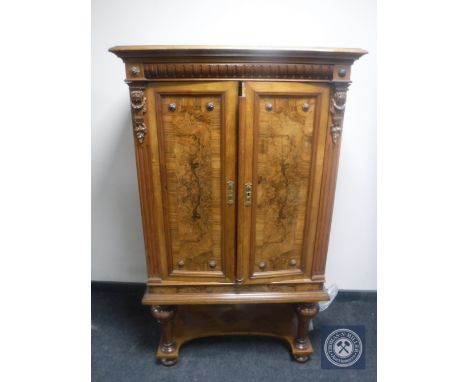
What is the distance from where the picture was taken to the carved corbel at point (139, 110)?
116 cm

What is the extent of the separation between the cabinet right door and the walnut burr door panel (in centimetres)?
6

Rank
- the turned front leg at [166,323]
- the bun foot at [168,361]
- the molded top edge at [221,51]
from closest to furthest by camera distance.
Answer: the molded top edge at [221,51]
the turned front leg at [166,323]
the bun foot at [168,361]

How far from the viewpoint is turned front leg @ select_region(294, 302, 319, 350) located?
1495 millimetres

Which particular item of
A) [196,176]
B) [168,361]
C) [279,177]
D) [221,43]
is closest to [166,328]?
[168,361]

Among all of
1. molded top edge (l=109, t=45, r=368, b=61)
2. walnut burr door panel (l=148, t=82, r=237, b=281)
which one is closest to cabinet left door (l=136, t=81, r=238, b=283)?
walnut burr door panel (l=148, t=82, r=237, b=281)

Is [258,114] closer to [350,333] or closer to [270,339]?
[350,333]

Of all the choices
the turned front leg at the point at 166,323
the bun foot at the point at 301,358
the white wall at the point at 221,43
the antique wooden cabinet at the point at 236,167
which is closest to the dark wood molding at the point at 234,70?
the antique wooden cabinet at the point at 236,167

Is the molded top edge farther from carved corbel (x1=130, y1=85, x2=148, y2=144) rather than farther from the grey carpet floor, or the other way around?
the grey carpet floor

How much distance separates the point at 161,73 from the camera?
1150 mm

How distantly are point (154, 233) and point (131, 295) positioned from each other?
3.14 ft

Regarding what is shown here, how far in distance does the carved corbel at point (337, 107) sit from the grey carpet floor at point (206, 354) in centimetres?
112

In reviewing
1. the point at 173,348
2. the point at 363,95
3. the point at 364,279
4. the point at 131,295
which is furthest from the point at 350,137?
the point at 131,295

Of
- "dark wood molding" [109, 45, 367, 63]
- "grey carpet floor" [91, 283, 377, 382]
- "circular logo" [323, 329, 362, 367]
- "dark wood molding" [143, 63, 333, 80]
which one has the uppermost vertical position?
"dark wood molding" [109, 45, 367, 63]

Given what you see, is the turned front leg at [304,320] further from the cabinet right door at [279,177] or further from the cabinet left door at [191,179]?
the cabinet left door at [191,179]
